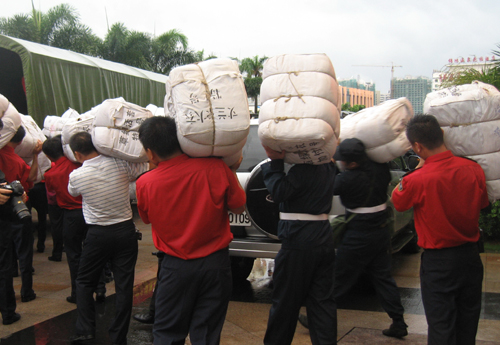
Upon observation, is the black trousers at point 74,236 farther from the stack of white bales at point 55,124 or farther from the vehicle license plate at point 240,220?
the stack of white bales at point 55,124

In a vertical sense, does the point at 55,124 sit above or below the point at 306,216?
above

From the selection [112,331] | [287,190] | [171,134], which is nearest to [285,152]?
[287,190]

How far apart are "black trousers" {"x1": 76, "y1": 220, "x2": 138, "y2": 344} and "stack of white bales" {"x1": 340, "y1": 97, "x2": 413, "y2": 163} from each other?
2114mm

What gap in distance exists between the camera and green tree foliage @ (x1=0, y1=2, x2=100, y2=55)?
21734 millimetres

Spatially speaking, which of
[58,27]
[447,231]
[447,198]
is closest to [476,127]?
[447,198]

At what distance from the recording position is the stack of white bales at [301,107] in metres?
2.95

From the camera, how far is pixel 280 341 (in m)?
3.32

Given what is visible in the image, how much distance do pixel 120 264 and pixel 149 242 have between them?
4.63 metres

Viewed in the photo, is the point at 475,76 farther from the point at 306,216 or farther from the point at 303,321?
the point at 306,216

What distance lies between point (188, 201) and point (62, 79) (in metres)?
7.92

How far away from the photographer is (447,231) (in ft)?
9.76

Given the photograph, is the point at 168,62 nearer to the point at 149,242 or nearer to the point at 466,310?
the point at 149,242

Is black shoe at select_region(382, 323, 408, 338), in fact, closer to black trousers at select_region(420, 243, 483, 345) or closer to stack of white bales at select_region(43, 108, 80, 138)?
black trousers at select_region(420, 243, 483, 345)

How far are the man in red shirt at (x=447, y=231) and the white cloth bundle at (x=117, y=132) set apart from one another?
2.16 meters
